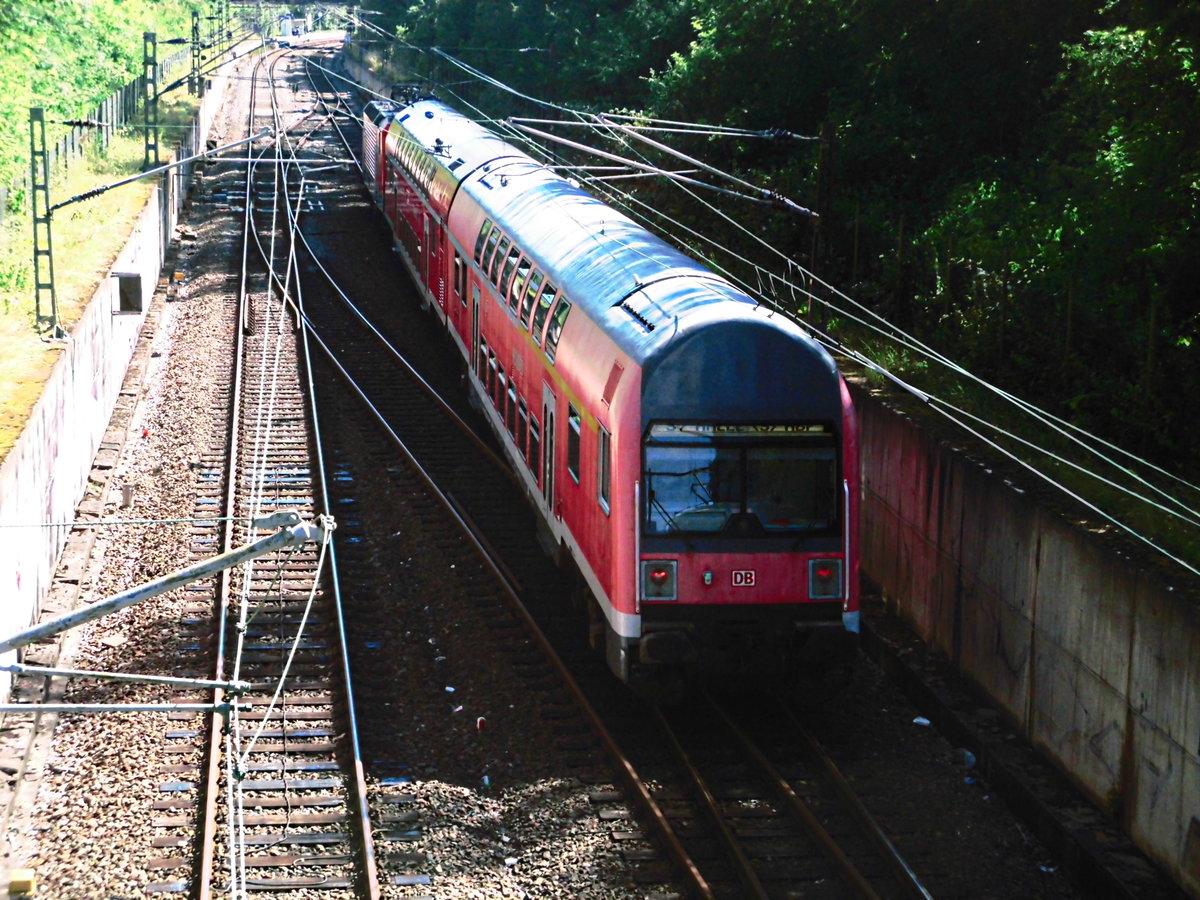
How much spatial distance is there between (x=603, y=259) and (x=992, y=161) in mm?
12461

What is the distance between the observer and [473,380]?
70.8 ft

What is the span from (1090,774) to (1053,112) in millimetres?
16112

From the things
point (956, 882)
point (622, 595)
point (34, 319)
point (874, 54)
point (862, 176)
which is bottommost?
point (956, 882)

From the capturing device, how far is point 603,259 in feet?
50.1

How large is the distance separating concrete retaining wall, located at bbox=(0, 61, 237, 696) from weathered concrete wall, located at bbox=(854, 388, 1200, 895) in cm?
813

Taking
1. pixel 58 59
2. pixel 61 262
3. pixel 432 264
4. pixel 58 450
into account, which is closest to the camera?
pixel 58 450

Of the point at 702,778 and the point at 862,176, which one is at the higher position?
the point at 862,176

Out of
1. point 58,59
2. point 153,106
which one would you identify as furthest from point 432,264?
point 58,59

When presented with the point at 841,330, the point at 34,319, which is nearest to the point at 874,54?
the point at 841,330

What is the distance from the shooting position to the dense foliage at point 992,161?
15.1 m

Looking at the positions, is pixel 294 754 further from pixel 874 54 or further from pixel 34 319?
pixel 874 54

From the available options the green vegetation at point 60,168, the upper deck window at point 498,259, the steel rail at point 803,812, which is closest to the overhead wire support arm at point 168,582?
the steel rail at point 803,812

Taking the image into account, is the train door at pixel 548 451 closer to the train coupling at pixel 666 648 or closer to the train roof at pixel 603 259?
the train roof at pixel 603 259

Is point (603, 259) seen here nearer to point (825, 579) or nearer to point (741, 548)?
point (741, 548)
